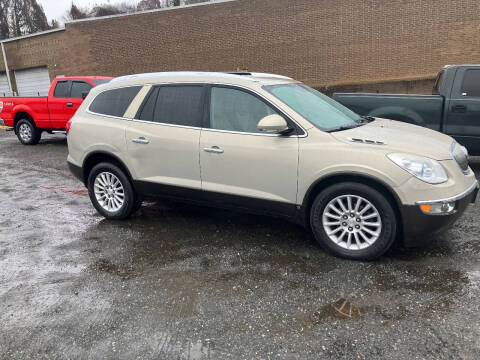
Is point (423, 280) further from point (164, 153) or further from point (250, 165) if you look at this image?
point (164, 153)

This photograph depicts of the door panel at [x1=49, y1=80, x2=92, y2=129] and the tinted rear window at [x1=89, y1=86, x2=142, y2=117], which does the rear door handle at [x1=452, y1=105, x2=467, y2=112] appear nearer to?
the tinted rear window at [x1=89, y1=86, x2=142, y2=117]

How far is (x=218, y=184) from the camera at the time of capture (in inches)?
169

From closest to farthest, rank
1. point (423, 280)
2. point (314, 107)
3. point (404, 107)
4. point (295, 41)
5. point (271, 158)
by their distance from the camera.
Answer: point (423, 280)
point (271, 158)
point (314, 107)
point (404, 107)
point (295, 41)

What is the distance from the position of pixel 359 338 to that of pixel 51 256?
3135 millimetres

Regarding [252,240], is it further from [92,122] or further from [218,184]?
[92,122]

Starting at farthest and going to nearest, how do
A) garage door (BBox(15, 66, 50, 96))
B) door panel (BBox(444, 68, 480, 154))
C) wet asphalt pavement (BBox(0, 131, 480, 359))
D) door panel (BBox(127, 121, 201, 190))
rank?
garage door (BBox(15, 66, 50, 96)) → door panel (BBox(444, 68, 480, 154)) → door panel (BBox(127, 121, 201, 190)) → wet asphalt pavement (BBox(0, 131, 480, 359))

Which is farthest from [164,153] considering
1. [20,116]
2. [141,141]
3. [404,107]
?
[20,116]

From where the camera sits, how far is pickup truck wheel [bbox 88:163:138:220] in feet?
16.2

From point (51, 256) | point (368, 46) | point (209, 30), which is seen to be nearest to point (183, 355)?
point (51, 256)

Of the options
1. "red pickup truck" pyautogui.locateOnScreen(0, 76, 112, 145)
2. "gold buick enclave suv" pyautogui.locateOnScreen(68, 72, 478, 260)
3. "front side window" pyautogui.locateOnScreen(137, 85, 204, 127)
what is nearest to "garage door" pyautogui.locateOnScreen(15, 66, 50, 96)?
"red pickup truck" pyautogui.locateOnScreen(0, 76, 112, 145)

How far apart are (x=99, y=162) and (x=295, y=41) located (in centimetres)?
1737

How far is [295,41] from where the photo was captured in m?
20.5

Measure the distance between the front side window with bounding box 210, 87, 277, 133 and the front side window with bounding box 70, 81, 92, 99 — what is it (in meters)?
7.54

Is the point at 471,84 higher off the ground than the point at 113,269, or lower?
higher
